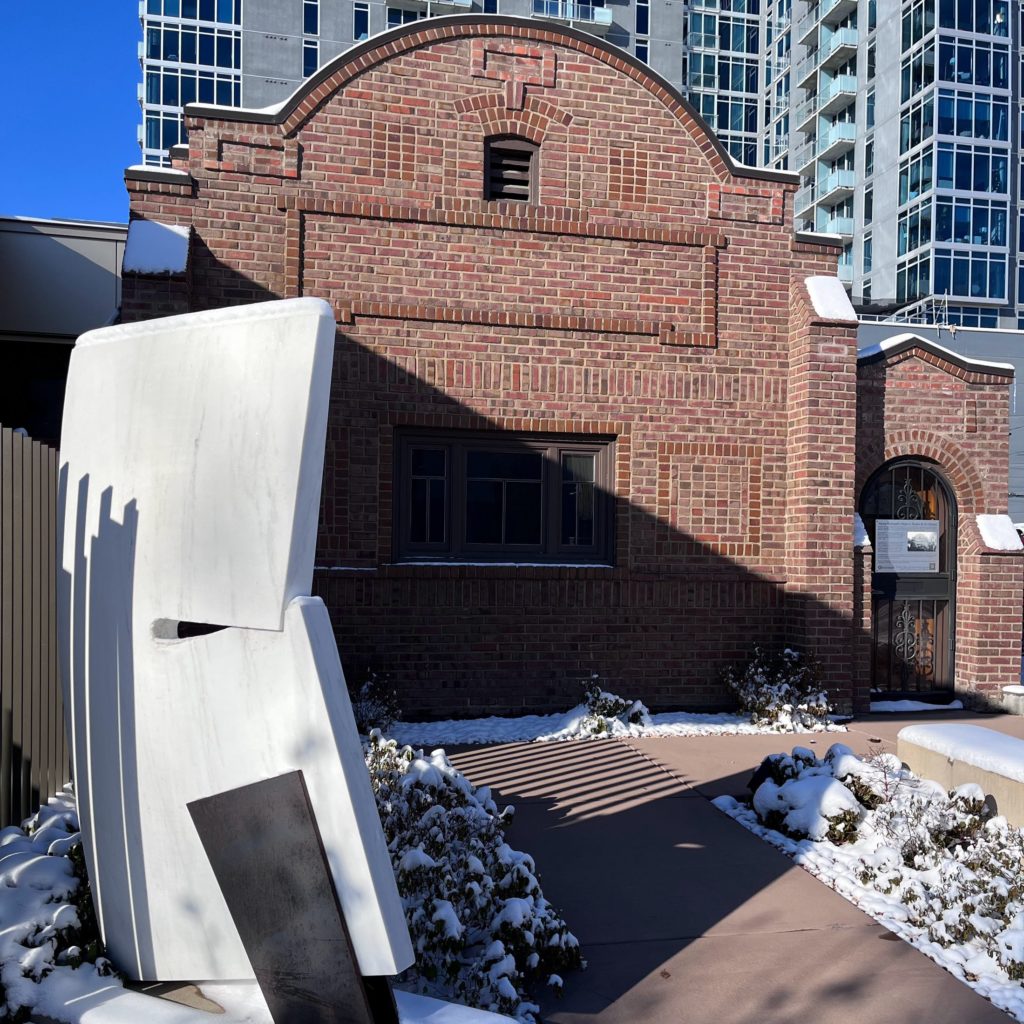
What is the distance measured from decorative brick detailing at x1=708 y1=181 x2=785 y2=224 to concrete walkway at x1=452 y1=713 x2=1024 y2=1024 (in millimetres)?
5656

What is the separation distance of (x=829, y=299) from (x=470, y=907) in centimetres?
756

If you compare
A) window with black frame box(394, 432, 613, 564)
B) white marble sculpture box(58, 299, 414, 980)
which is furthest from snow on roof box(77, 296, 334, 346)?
window with black frame box(394, 432, 613, 564)

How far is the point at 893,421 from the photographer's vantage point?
32.3 ft

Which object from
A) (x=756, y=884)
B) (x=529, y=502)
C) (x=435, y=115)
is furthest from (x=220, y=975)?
(x=435, y=115)

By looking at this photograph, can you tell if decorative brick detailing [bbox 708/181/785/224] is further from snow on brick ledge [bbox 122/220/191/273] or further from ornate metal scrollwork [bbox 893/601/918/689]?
snow on brick ledge [bbox 122/220/191/273]

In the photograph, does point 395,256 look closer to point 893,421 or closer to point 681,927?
point 893,421

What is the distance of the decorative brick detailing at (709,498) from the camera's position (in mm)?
9273

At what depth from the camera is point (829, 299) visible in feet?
30.7

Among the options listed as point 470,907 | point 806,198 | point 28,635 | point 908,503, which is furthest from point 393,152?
point 806,198

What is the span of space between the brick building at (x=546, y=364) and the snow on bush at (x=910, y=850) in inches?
122

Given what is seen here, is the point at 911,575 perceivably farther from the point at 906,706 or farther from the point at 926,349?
the point at 926,349

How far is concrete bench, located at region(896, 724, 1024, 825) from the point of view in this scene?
5477 mm

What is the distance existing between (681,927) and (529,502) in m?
5.30

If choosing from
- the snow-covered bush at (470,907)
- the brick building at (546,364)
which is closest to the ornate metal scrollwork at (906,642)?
the brick building at (546,364)
